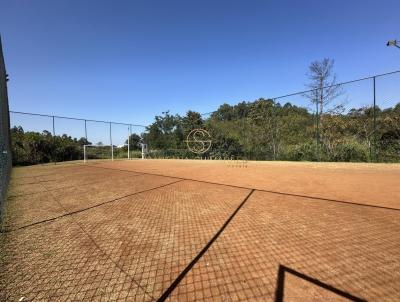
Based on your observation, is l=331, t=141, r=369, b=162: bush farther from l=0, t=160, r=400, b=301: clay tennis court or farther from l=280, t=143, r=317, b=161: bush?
l=0, t=160, r=400, b=301: clay tennis court

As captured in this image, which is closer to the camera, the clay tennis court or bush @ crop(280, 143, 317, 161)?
the clay tennis court

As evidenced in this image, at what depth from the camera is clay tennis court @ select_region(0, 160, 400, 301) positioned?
2.01 metres

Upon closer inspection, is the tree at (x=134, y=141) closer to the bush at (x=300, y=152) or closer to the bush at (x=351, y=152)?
the bush at (x=300, y=152)

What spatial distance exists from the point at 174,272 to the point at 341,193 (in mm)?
4529

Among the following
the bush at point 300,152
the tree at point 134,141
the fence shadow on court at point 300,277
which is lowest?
the fence shadow on court at point 300,277

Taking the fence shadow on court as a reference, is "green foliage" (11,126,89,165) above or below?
above

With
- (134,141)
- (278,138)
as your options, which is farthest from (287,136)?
(134,141)

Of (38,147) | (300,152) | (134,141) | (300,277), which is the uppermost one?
(134,141)

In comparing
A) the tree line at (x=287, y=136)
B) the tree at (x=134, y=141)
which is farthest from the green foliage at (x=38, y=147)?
the tree at (x=134, y=141)

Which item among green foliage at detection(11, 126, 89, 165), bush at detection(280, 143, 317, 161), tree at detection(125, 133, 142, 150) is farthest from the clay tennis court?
tree at detection(125, 133, 142, 150)

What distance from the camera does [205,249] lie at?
275 centimetres

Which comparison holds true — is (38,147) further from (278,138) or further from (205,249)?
(205,249)

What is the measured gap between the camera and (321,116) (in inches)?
517

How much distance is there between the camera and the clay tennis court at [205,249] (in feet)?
6.61
